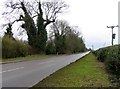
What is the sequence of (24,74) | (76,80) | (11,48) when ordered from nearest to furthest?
(76,80)
(24,74)
(11,48)

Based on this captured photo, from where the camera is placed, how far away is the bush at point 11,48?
47.0 m

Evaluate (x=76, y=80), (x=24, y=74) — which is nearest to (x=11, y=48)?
(x=24, y=74)

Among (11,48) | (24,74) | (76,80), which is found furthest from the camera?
(11,48)

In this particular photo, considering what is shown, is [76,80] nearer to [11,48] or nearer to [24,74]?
[24,74]

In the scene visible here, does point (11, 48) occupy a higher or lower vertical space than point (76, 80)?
higher

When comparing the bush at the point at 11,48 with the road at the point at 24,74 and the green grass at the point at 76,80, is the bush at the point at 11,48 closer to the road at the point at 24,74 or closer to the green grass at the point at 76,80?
the road at the point at 24,74

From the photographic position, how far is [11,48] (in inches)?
1918

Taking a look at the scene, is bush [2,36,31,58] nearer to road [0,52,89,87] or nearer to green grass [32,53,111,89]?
road [0,52,89,87]

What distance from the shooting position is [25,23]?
219 ft

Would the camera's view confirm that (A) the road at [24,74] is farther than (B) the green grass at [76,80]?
Yes

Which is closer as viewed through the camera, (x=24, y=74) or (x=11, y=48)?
(x=24, y=74)

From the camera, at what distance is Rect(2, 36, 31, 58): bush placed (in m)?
47.0

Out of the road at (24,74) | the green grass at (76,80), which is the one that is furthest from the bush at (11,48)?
the green grass at (76,80)

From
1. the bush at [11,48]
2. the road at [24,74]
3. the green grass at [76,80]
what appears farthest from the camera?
the bush at [11,48]
